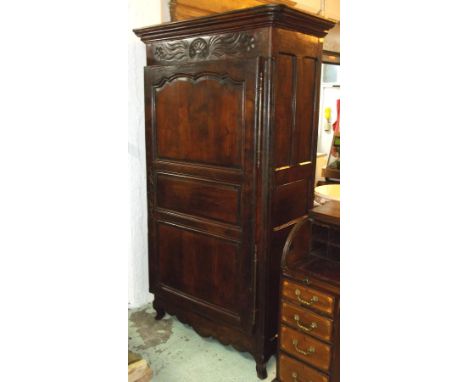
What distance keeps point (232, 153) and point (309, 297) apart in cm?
72

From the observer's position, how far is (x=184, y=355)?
2.17m

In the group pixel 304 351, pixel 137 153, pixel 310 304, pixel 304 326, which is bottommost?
pixel 304 351

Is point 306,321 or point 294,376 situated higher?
point 306,321

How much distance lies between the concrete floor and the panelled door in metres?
0.22

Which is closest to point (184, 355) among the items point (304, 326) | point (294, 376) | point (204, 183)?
point (294, 376)

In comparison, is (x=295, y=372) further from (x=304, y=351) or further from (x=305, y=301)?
(x=305, y=301)

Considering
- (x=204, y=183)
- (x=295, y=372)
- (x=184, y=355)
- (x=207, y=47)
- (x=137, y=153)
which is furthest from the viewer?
(x=137, y=153)

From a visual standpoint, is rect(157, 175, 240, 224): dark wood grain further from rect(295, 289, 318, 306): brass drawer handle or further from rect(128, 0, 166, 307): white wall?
rect(295, 289, 318, 306): brass drawer handle

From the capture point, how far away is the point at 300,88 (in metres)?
1.93
